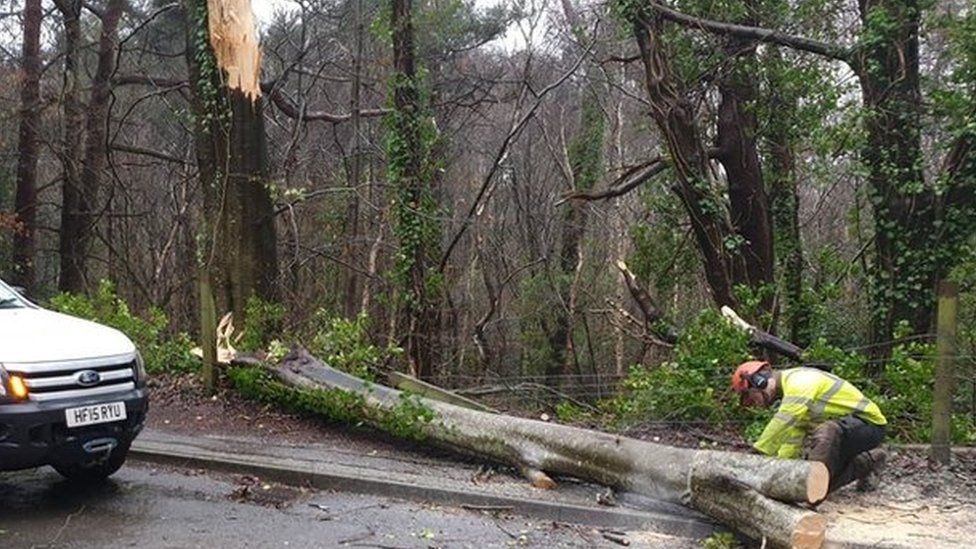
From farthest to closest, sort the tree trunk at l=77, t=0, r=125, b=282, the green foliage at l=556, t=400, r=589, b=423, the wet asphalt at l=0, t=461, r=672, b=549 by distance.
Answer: the tree trunk at l=77, t=0, r=125, b=282 < the green foliage at l=556, t=400, r=589, b=423 < the wet asphalt at l=0, t=461, r=672, b=549

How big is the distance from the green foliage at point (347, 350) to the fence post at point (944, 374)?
5.55 metres

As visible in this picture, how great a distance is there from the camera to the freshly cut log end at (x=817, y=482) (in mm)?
5352

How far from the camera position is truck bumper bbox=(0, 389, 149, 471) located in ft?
17.4

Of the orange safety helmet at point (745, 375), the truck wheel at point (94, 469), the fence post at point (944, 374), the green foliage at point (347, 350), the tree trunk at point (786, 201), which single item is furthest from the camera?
the tree trunk at point (786, 201)

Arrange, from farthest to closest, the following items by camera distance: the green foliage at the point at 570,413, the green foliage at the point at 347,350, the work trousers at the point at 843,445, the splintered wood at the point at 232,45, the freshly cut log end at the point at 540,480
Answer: the splintered wood at the point at 232,45, the green foliage at the point at 347,350, the green foliage at the point at 570,413, the freshly cut log end at the point at 540,480, the work trousers at the point at 843,445

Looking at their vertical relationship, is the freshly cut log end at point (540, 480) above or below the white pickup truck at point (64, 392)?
below

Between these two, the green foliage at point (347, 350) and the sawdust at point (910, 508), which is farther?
the green foliage at point (347, 350)

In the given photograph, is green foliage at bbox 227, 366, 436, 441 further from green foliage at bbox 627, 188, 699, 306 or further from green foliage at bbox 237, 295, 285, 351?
green foliage at bbox 627, 188, 699, 306

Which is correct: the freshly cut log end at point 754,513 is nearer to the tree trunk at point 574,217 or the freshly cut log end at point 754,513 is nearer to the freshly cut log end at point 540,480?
the freshly cut log end at point 540,480

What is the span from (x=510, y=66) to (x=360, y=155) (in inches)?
235

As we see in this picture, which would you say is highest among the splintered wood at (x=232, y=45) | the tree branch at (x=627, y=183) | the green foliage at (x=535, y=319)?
the splintered wood at (x=232, y=45)

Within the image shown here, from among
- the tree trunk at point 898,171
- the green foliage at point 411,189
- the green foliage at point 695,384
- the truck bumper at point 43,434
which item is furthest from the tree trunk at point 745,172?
the truck bumper at point 43,434

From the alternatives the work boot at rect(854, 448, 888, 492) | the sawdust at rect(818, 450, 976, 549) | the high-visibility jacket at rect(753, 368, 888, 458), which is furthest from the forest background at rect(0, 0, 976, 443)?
the high-visibility jacket at rect(753, 368, 888, 458)

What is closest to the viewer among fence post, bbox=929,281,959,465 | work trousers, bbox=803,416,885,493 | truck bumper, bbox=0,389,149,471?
truck bumper, bbox=0,389,149,471
